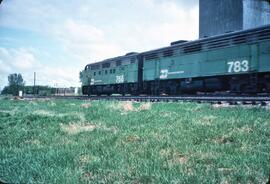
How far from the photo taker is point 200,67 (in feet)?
66.5

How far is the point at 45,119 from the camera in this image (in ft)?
33.0

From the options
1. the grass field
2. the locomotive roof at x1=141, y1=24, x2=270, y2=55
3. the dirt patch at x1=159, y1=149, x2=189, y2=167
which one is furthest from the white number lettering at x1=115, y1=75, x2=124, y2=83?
the dirt patch at x1=159, y1=149, x2=189, y2=167

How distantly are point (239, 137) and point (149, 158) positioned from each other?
219 centimetres

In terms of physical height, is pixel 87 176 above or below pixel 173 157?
below

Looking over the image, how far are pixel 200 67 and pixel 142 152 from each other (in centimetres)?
1550

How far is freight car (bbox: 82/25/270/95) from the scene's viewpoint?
1686 cm

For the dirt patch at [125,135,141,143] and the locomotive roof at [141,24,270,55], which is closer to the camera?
the dirt patch at [125,135,141,143]

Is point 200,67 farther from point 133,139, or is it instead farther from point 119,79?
point 133,139

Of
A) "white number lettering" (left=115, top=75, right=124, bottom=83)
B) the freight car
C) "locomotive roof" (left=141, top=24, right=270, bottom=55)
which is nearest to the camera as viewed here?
"locomotive roof" (left=141, top=24, right=270, bottom=55)

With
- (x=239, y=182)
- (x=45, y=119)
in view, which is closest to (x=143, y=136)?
(x=239, y=182)

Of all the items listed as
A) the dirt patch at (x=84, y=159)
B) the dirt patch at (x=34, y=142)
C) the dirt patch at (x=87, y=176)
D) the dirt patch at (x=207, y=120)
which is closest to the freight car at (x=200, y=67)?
the dirt patch at (x=207, y=120)

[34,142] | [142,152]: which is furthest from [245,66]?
[34,142]

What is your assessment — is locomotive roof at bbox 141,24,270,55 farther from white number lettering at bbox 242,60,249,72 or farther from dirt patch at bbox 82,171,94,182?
dirt patch at bbox 82,171,94,182

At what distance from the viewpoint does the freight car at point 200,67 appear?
16859 mm
